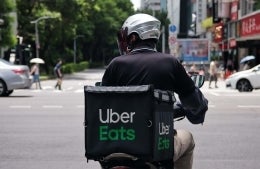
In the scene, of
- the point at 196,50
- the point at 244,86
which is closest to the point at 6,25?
the point at 196,50

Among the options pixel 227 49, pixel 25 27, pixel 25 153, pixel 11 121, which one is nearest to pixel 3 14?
pixel 25 27

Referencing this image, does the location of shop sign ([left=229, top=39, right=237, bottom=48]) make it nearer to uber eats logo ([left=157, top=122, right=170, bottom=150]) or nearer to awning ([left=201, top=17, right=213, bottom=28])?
awning ([left=201, top=17, right=213, bottom=28])

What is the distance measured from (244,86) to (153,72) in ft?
84.7

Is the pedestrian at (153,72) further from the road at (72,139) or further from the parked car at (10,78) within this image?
the parked car at (10,78)

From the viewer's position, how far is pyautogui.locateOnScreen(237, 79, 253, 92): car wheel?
2906 centimetres

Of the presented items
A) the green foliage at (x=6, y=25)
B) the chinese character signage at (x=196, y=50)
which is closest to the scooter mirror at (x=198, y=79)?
the green foliage at (x=6, y=25)

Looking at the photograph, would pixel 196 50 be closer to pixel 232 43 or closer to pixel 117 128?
pixel 232 43

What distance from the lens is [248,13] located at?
4678 centimetres

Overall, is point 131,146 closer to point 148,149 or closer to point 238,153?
point 148,149

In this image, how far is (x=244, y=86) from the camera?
2925 cm

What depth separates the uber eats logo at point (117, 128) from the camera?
3672 mm

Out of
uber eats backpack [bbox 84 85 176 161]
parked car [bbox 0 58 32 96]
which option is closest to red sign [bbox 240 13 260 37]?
parked car [bbox 0 58 32 96]

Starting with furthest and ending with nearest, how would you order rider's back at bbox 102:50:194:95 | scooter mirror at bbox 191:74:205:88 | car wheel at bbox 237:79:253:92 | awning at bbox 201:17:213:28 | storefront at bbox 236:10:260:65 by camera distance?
awning at bbox 201:17:213:28 → storefront at bbox 236:10:260:65 → car wheel at bbox 237:79:253:92 → scooter mirror at bbox 191:74:205:88 → rider's back at bbox 102:50:194:95

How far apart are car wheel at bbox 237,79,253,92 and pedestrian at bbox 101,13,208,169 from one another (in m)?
25.4
